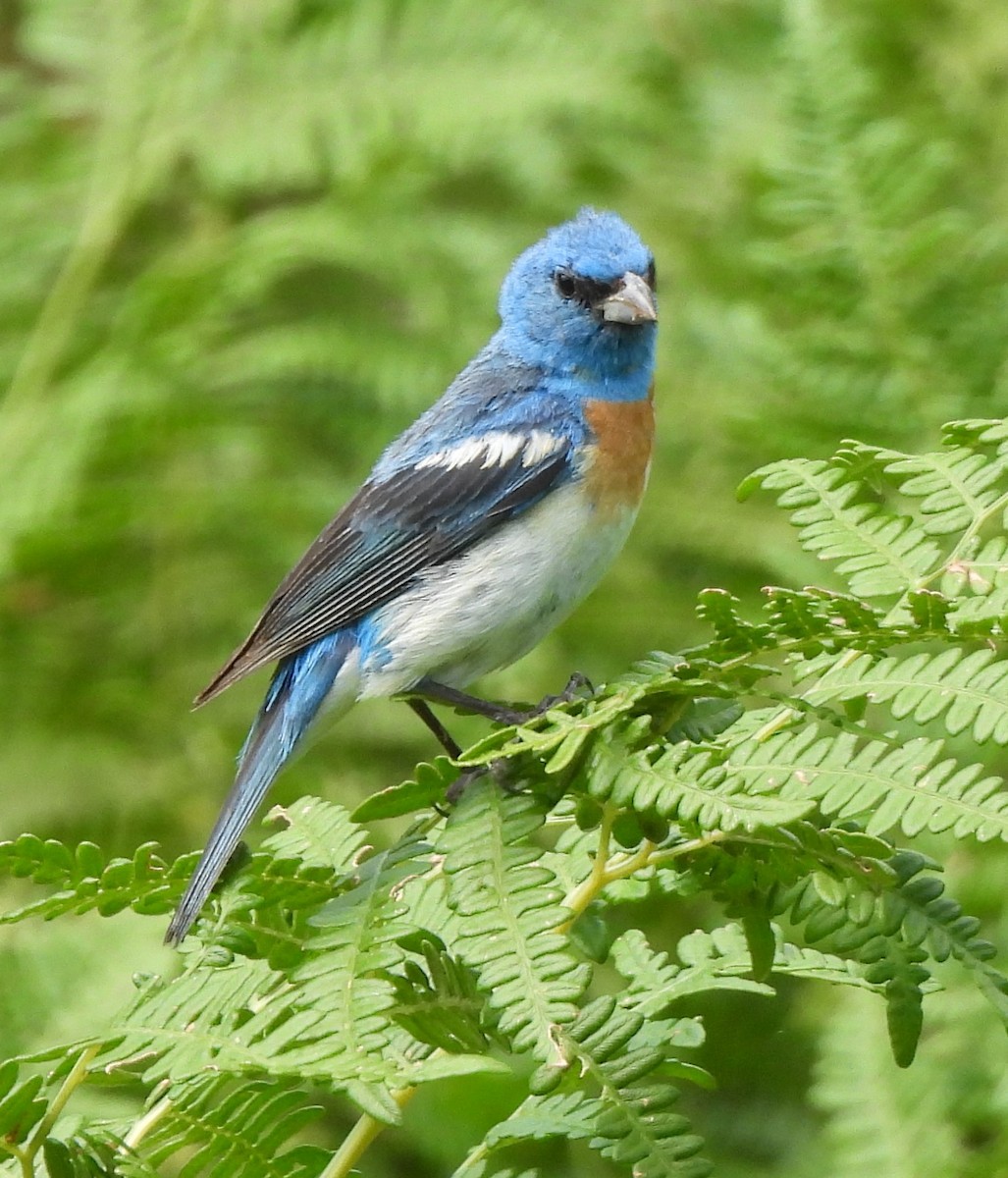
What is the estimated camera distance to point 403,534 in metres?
3.31

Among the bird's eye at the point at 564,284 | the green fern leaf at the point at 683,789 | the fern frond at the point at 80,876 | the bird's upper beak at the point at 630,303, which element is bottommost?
the green fern leaf at the point at 683,789

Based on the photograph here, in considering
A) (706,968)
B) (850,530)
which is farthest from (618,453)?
(706,968)

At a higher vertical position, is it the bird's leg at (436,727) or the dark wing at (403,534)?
the dark wing at (403,534)

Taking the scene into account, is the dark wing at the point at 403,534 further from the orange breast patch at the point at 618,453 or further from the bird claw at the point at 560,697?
the bird claw at the point at 560,697

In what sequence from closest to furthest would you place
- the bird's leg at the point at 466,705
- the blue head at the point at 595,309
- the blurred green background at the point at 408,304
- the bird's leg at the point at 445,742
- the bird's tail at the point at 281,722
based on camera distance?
the bird's leg at the point at 445,742
the bird's leg at the point at 466,705
the bird's tail at the point at 281,722
the blue head at the point at 595,309
the blurred green background at the point at 408,304

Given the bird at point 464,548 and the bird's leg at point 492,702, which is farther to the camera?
the bird at point 464,548

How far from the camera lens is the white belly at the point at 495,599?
3174 mm

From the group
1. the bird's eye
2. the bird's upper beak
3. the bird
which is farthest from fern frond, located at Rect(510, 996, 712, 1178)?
the bird's eye

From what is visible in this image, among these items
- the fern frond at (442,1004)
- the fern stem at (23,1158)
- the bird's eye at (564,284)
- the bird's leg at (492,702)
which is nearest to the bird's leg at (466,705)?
the bird's leg at (492,702)

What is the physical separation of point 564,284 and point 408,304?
2431 millimetres

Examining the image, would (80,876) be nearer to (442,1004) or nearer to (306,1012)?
(306,1012)

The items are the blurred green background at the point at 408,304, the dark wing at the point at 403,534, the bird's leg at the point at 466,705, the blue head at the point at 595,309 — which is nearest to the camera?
the bird's leg at the point at 466,705

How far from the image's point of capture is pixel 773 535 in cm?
431

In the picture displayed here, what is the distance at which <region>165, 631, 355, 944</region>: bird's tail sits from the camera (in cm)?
279
